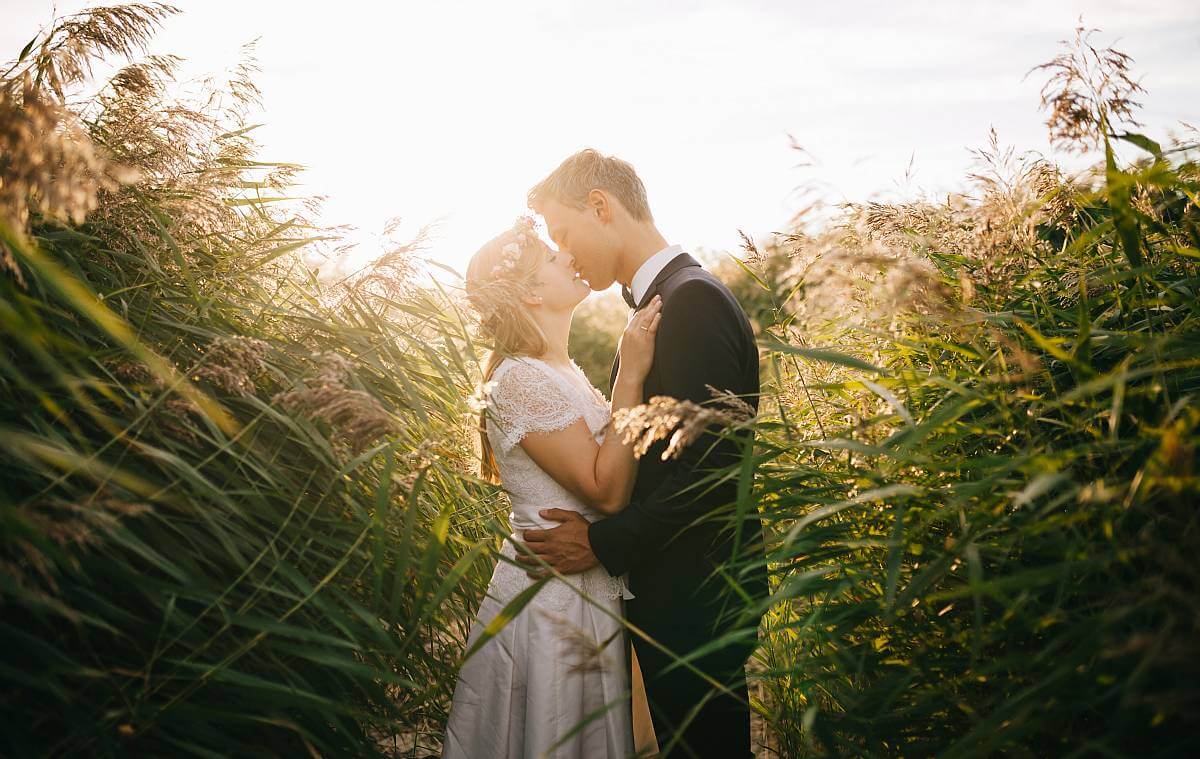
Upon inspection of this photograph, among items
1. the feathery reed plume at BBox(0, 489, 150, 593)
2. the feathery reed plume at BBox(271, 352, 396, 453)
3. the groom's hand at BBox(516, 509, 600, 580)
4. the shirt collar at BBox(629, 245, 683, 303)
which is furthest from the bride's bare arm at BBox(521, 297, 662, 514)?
the feathery reed plume at BBox(0, 489, 150, 593)

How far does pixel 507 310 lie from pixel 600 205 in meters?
0.86

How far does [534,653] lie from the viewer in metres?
2.72

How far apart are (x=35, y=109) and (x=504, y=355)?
179 centimetres

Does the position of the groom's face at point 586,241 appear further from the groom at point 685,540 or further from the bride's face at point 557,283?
the groom at point 685,540

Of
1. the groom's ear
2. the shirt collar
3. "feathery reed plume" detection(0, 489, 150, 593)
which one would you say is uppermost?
the groom's ear

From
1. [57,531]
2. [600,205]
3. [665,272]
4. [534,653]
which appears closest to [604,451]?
[534,653]

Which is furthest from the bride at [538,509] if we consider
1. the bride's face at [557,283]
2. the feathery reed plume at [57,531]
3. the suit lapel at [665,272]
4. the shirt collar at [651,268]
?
the feathery reed plume at [57,531]

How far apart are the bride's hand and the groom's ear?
682 mm

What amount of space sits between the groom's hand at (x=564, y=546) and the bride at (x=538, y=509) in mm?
68

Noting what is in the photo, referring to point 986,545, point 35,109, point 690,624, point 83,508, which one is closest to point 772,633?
point 690,624

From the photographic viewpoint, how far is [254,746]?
5.79ft

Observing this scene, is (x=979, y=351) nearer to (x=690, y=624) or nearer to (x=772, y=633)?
(x=690, y=624)

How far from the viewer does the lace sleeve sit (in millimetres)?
2885

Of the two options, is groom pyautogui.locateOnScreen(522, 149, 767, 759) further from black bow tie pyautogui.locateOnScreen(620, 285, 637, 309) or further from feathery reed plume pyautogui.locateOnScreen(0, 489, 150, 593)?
feathery reed plume pyautogui.locateOnScreen(0, 489, 150, 593)
